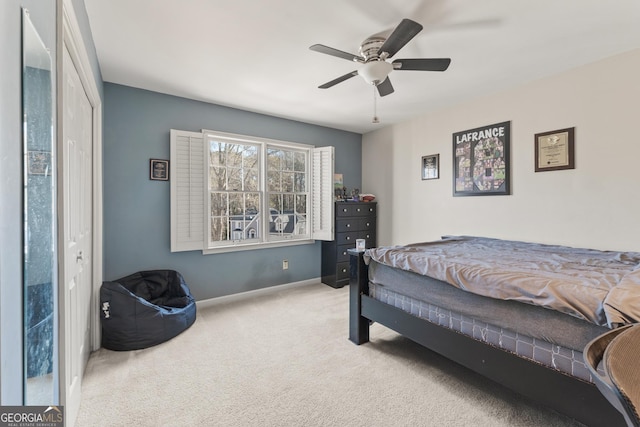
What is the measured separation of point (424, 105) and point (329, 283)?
2.80 meters

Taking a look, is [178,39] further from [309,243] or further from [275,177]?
[309,243]

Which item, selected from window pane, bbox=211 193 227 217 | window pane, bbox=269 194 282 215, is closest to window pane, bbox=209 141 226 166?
window pane, bbox=211 193 227 217

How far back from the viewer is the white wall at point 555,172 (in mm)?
2373

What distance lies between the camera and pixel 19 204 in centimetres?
77

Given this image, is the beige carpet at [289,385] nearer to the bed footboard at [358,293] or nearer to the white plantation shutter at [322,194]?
the bed footboard at [358,293]

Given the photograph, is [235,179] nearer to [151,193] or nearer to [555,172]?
[151,193]

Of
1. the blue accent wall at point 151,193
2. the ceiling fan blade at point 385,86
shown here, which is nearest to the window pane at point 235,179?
the blue accent wall at point 151,193

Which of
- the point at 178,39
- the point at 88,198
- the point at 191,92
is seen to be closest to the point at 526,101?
the point at 178,39

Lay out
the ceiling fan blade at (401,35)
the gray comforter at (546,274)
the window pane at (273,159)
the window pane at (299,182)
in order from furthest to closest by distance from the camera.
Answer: the window pane at (299,182) → the window pane at (273,159) → the ceiling fan blade at (401,35) → the gray comforter at (546,274)

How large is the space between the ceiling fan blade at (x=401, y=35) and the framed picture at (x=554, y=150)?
2.01 meters

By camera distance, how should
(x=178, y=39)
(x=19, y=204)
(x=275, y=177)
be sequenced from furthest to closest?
1. (x=275, y=177)
2. (x=178, y=39)
3. (x=19, y=204)

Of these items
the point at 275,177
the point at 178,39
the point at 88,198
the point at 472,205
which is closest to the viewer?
the point at 178,39

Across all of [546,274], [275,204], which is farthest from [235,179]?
[546,274]

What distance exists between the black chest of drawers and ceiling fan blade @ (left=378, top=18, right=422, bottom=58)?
8.21 ft
